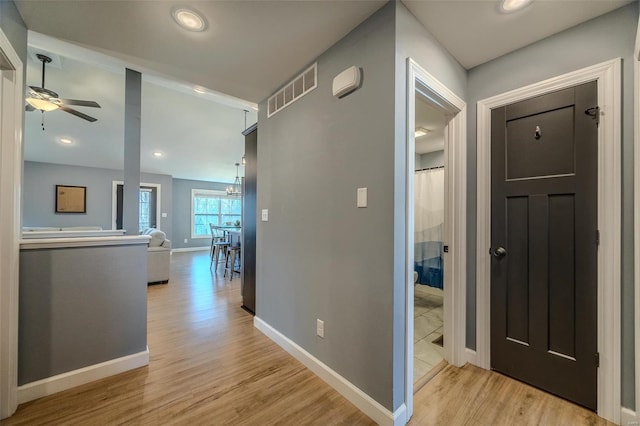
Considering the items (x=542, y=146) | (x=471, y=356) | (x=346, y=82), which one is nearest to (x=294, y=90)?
(x=346, y=82)

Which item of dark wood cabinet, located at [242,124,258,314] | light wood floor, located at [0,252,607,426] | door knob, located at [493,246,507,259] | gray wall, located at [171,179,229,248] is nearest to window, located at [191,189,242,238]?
gray wall, located at [171,179,229,248]

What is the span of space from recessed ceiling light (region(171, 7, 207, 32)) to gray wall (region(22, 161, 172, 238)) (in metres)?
6.80

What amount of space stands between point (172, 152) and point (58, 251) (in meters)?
5.32

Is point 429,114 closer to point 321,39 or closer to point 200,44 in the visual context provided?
point 321,39

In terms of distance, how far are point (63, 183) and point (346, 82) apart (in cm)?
808

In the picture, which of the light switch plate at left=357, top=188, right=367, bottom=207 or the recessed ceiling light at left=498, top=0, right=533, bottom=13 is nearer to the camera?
the recessed ceiling light at left=498, top=0, right=533, bottom=13

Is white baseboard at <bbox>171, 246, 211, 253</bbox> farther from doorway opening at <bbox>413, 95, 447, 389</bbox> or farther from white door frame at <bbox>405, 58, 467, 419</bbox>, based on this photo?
white door frame at <bbox>405, 58, 467, 419</bbox>

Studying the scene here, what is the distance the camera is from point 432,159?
493 cm

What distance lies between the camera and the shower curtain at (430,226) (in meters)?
3.84

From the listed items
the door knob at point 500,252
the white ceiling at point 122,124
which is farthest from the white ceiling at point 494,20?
the white ceiling at point 122,124

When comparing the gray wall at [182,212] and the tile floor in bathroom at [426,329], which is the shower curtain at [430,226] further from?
the gray wall at [182,212]

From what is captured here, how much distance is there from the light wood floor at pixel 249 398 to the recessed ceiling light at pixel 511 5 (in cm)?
236

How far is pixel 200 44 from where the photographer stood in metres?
1.80

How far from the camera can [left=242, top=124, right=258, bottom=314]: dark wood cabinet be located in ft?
9.90
